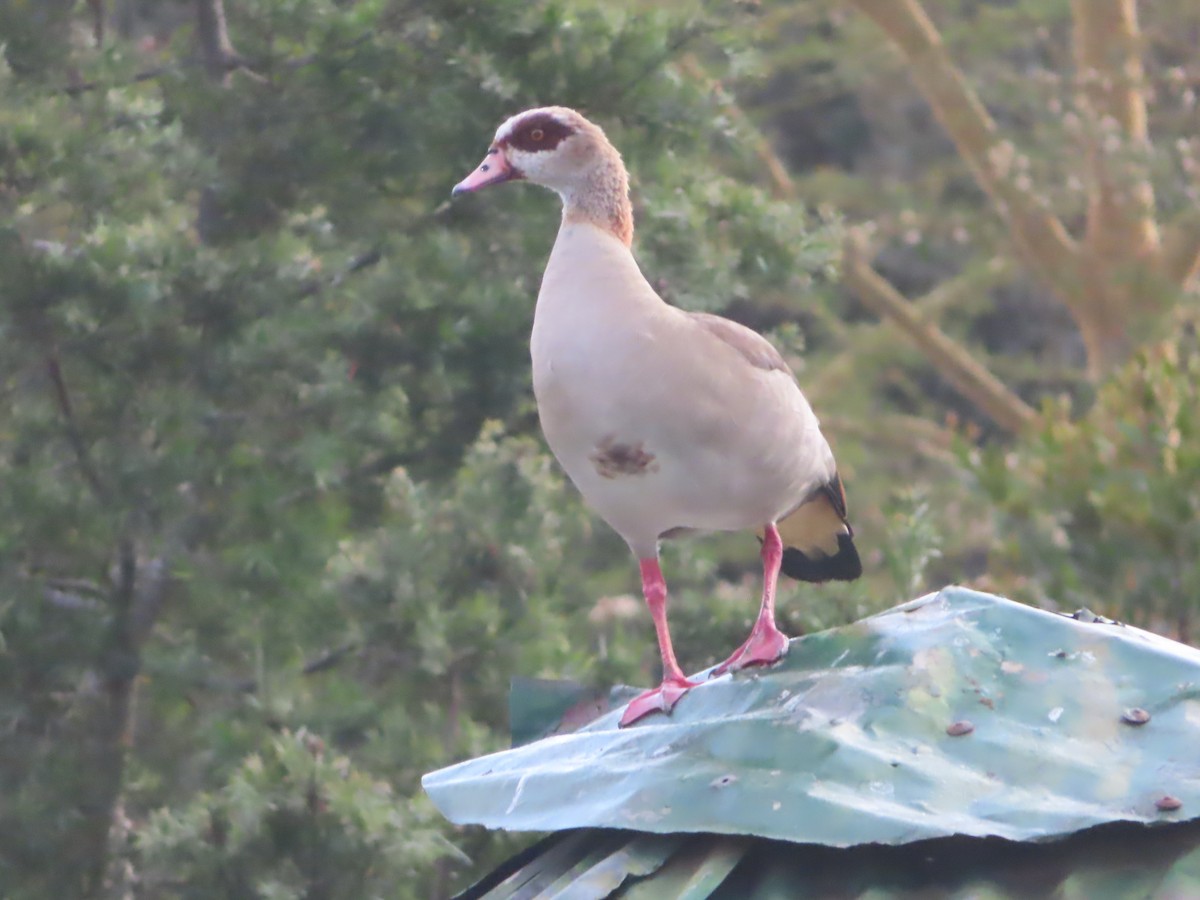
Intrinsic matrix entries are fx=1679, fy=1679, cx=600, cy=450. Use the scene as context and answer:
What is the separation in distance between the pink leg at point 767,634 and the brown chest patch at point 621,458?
0.34m

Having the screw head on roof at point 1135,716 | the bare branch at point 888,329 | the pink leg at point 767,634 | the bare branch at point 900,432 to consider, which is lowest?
the bare branch at point 900,432

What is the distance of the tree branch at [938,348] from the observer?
35.1 feet

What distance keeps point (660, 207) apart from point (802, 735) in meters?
2.99

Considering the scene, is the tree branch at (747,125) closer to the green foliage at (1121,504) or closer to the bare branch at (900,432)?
the bare branch at (900,432)

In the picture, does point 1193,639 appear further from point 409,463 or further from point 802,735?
point 802,735

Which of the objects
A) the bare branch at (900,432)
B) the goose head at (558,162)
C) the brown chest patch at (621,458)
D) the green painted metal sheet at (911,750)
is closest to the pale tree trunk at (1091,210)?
the bare branch at (900,432)

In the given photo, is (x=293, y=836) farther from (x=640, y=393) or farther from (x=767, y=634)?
(x=640, y=393)

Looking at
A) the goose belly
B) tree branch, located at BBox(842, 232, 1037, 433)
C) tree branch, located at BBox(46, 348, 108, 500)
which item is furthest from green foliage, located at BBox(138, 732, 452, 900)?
tree branch, located at BBox(842, 232, 1037, 433)

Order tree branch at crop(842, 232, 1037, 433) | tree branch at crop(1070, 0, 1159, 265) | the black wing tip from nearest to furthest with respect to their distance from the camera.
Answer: the black wing tip → tree branch at crop(1070, 0, 1159, 265) → tree branch at crop(842, 232, 1037, 433)

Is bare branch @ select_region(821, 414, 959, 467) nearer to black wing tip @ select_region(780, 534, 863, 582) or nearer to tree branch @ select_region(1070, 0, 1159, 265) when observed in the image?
tree branch @ select_region(1070, 0, 1159, 265)

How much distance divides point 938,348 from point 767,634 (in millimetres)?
8452

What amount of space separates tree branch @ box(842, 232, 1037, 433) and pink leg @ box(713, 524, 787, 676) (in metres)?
7.79

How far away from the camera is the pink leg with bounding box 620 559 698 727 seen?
244 centimetres

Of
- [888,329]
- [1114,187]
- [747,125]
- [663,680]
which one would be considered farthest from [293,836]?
[888,329]
